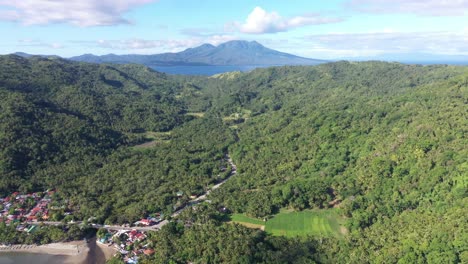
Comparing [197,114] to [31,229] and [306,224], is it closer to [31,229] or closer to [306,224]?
[31,229]

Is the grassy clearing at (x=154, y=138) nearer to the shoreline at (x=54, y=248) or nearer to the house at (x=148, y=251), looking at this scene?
the shoreline at (x=54, y=248)

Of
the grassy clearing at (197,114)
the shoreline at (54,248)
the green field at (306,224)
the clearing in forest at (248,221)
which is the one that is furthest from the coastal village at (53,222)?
the grassy clearing at (197,114)

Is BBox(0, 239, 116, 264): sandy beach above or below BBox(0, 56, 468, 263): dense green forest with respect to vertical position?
below

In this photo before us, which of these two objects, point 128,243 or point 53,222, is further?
point 53,222

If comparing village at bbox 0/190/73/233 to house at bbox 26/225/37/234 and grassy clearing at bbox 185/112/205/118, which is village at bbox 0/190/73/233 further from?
grassy clearing at bbox 185/112/205/118

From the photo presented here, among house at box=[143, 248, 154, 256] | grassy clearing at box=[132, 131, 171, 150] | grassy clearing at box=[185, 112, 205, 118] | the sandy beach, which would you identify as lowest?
the sandy beach

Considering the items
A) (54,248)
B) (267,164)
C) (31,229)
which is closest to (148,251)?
(54,248)

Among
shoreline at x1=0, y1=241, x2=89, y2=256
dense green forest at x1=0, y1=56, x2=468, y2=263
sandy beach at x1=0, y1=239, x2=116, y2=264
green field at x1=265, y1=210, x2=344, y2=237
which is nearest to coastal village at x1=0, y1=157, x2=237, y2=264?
sandy beach at x1=0, y1=239, x2=116, y2=264
